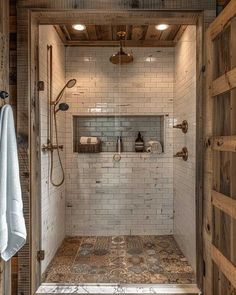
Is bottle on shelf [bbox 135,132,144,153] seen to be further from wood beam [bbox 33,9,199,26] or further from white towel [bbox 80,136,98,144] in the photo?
wood beam [bbox 33,9,199,26]

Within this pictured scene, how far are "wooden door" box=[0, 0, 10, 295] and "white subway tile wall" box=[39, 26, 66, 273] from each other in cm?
59

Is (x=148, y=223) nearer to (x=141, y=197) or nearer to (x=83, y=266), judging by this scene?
(x=141, y=197)

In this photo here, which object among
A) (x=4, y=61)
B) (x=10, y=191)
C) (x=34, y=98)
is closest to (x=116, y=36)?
(x=34, y=98)

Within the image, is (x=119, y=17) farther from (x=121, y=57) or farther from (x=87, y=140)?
(x=87, y=140)

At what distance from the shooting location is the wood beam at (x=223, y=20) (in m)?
1.56

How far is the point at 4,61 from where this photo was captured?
6.11ft

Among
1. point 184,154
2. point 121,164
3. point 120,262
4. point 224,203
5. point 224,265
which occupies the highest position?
point 184,154

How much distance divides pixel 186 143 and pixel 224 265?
154 centimetres

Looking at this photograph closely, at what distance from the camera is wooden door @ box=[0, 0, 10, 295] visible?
5.96 ft

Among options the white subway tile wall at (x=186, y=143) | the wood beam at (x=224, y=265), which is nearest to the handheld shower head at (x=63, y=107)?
the white subway tile wall at (x=186, y=143)

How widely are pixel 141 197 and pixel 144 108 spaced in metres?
1.17

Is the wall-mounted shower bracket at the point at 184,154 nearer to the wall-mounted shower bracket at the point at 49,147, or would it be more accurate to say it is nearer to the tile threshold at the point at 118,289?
the tile threshold at the point at 118,289

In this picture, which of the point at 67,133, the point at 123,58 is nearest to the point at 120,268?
the point at 67,133

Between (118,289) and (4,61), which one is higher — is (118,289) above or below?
below
